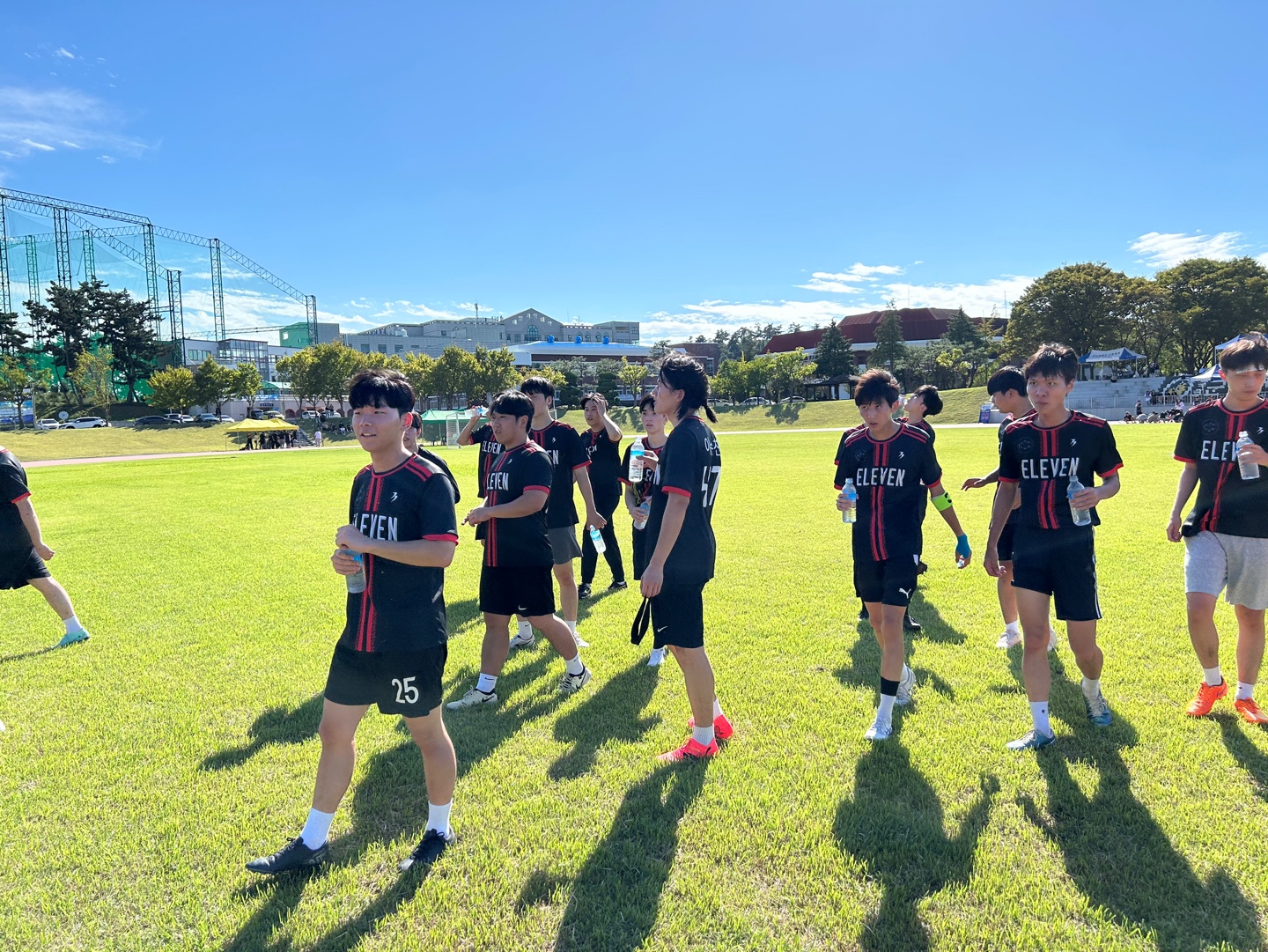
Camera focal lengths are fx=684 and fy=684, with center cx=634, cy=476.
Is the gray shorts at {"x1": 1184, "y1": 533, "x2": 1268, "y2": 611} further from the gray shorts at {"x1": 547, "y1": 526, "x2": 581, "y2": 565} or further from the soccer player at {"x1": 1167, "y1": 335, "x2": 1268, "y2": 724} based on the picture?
the gray shorts at {"x1": 547, "y1": 526, "x2": 581, "y2": 565}

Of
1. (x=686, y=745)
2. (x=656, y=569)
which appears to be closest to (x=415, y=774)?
Result: (x=686, y=745)

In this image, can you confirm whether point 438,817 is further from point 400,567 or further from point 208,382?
point 208,382

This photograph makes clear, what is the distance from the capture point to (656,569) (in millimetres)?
3459

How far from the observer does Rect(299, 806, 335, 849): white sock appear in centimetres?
296

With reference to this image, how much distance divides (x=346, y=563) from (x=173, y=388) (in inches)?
2799

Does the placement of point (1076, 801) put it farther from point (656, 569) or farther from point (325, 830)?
point (325, 830)

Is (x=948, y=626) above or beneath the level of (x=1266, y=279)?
beneath

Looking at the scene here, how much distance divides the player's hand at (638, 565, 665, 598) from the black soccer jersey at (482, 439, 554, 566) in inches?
46.4

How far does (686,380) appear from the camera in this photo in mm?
3613

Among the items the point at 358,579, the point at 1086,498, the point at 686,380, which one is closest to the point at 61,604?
the point at 358,579

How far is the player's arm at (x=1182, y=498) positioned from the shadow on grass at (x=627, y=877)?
3389 millimetres

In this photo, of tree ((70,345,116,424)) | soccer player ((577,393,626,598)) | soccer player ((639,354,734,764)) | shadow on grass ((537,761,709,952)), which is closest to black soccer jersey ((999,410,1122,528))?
soccer player ((639,354,734,764))

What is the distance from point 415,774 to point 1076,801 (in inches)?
132

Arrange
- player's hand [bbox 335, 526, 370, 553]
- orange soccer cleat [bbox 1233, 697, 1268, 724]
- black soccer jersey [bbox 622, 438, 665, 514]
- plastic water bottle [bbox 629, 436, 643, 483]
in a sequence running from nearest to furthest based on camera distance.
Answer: player's hand [bbox 335, 526, 370, 553]
orange soccer cleat [bbox 1233, 697, 1268, 724]
plastic water bottle [bbox 629, 436, 643, 483]
black soccer jersey [bbox 622, 438, 665, 514]
